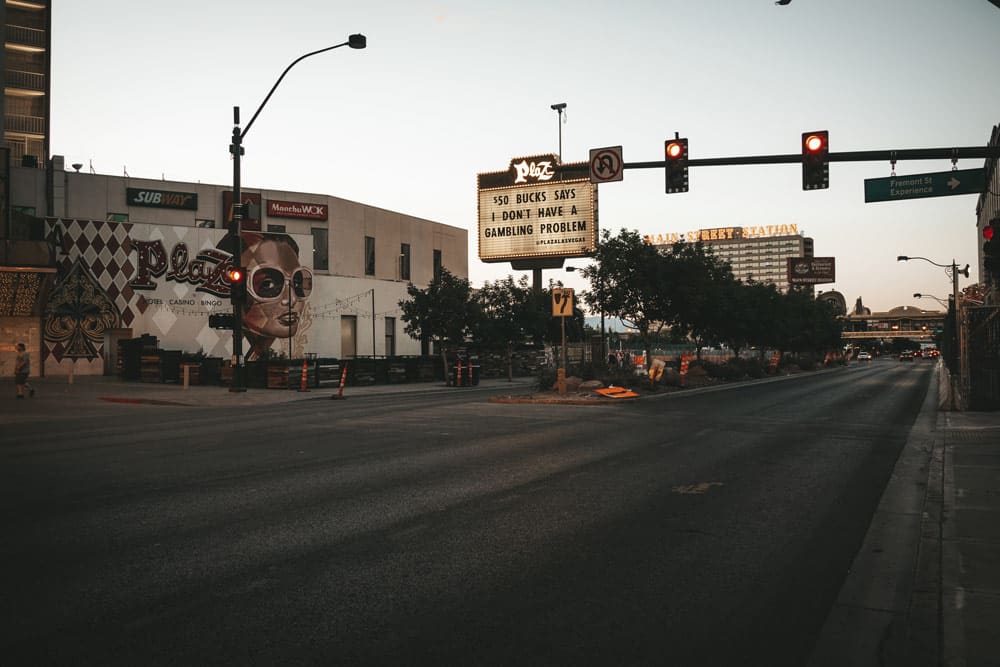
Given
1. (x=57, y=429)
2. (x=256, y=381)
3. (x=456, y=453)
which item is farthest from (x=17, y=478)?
(x=256, y=381)

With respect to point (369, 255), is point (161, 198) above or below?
above

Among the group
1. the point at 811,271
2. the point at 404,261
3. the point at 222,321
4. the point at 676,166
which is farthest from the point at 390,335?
the point at 811,271

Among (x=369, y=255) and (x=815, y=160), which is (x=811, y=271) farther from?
(x=815, y=160)

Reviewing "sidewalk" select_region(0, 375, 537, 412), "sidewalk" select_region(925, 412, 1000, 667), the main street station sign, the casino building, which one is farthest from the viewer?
the main street station sign

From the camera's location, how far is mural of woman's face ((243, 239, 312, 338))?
46.1 metres

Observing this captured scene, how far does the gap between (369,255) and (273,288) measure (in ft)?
46.1

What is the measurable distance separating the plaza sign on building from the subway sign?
4381 inches

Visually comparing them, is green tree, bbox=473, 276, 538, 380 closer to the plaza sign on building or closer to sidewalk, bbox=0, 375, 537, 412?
sidewalk, bbox=0, 375, 537, 412

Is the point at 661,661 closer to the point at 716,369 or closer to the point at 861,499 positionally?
the point at 861,499

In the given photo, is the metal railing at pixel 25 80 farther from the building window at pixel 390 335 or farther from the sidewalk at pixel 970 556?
the sidewalk at pixel 970 556

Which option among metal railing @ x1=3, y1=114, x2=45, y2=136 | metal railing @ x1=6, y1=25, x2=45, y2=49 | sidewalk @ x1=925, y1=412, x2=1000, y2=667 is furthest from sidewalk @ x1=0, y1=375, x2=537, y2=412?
metal railing @ x1=6, y1=25, x2=45, y2=49

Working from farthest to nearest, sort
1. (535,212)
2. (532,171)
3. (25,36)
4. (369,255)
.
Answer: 1. (369,255)
2. (25,36)
3. (535,212)
4. (532,171)

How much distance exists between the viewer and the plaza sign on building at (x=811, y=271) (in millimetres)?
137250

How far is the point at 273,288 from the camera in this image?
154ft
